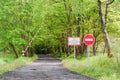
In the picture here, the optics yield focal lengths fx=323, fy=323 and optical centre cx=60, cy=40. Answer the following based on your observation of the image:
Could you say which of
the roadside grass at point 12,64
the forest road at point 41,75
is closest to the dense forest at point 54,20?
the roadside grass at point 12,64

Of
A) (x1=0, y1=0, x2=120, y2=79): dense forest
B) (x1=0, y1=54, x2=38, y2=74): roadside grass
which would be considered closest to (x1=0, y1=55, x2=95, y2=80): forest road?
(x1=0, y1=54, x2=38, y2=74): roadside grass

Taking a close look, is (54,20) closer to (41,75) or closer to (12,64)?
(12,64)

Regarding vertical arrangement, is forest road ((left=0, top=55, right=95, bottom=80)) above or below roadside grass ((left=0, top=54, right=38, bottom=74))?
above

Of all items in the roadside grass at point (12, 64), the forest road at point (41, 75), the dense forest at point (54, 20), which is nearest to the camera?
the forest road at point (41, 75)

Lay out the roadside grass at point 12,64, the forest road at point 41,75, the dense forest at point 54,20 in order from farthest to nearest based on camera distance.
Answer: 1. the dense forest at point 54,20
2. the roadside grass at point 12,64
3. the forest road at point 41,75

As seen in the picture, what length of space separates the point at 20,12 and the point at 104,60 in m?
25.3

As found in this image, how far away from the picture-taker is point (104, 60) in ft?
82.7

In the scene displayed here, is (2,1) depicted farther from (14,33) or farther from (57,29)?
(57,29)

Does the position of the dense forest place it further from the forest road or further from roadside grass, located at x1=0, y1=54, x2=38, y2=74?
the forest road

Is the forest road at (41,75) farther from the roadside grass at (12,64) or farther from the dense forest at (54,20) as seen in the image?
the dense forest at (54,20)

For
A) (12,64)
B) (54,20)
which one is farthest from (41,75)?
(54,20)

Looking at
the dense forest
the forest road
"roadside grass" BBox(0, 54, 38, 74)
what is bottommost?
"roadside grass" BBox(0, 54, 38, 74)

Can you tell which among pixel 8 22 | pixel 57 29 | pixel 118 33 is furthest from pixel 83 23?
pixel 57 29

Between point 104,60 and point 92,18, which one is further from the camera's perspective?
point 92,18
